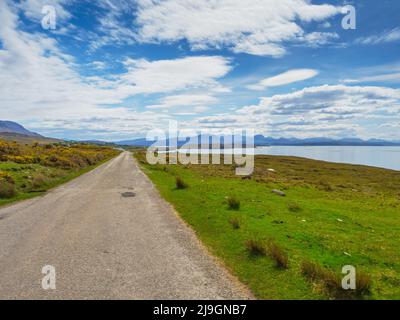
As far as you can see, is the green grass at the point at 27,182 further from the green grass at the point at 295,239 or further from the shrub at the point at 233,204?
the shrub at the point at 233,204

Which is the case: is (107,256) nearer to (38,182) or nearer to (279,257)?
(279,257)

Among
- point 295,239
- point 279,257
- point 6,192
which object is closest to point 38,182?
point 6,192

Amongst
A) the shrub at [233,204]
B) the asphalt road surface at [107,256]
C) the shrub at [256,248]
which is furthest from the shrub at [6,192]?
the shrub at [256,248]

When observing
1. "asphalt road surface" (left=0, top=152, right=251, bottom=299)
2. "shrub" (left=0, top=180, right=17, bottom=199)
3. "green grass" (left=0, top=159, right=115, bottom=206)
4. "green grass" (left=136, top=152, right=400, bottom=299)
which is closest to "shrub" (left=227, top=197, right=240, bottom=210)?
"green grass" (left=136, top=152, right=400, bottom=299)

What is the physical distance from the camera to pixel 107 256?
990 cm

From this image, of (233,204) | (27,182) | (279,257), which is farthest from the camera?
(27,182)

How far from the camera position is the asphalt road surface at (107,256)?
7.48 metres

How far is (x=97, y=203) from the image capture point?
19.6 m

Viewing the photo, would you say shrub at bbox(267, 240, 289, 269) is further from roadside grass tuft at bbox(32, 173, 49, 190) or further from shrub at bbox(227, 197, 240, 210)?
roadside grass tuft at bbox(32, 173, 49, 190)

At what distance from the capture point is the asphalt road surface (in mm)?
7477

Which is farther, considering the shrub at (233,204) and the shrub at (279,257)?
the shrub at (233,204)
